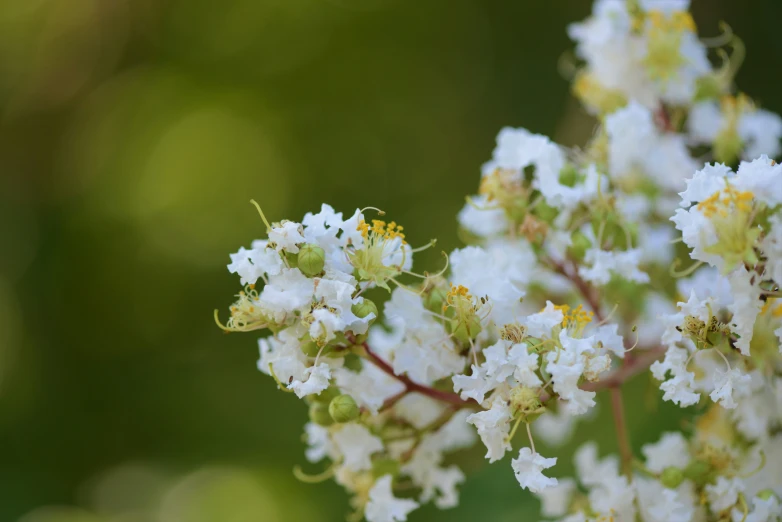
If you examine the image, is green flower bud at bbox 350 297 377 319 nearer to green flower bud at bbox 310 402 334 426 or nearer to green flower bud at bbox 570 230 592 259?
green flower bud at bbox 310 402 334 426


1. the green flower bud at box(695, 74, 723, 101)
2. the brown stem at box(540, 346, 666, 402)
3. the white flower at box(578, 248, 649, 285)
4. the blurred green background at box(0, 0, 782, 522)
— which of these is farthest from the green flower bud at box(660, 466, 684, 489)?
the blurred green background at box(0, 0, 782, 522)

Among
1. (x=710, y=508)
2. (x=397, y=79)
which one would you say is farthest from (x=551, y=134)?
(x=710, y=508)

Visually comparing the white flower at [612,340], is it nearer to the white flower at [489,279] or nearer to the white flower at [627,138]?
the white flower at [489,279]

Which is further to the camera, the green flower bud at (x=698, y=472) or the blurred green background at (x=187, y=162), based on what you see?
the blurred green background at (x=187, y=162)

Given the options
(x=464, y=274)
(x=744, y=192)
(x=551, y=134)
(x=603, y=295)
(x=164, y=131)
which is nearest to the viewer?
(x=744, y=192)

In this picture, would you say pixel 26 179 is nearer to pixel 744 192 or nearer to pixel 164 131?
pixel 164 131

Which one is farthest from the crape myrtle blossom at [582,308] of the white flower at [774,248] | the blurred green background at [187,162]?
the blurred green background at [187,162]

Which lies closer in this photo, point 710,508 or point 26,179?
point 710,508
